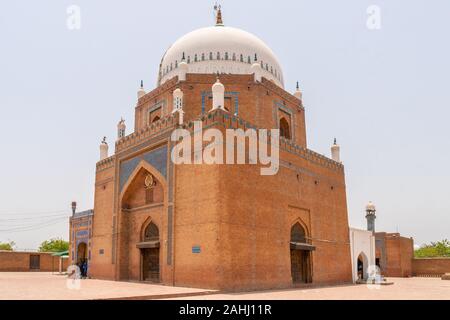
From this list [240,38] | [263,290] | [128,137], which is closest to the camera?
[263,290]

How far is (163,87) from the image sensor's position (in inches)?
859

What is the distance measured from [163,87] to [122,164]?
4.41m

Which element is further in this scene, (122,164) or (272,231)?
(122,164)

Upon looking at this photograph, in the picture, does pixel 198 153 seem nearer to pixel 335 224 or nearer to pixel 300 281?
pixel 300 281

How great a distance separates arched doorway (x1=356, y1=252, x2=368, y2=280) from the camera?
24.5 m

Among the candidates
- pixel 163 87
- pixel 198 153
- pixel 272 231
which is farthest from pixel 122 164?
pixel 272 231

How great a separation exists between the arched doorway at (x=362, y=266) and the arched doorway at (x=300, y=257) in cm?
642

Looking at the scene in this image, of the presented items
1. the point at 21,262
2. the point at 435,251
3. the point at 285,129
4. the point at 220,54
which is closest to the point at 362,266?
the point at 285,129

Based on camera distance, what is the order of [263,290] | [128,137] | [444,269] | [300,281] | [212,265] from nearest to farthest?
[212,265], [263,290], [300,281], [128,137], [444,269]

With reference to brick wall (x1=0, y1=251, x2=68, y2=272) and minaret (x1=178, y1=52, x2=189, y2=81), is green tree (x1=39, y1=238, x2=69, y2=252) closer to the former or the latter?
brick wall (x1=0, y1=251, x2=68, y2=272)

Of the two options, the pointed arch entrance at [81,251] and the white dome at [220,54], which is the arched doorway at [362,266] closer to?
the white dome at [220,54]

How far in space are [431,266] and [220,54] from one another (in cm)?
2647

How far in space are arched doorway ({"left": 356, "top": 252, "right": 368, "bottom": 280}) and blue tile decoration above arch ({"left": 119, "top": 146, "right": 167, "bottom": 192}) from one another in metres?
13.2

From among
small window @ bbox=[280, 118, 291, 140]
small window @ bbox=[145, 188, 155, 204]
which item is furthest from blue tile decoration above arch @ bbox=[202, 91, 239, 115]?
small window @ bbox=[145, 188, 155, 204]
